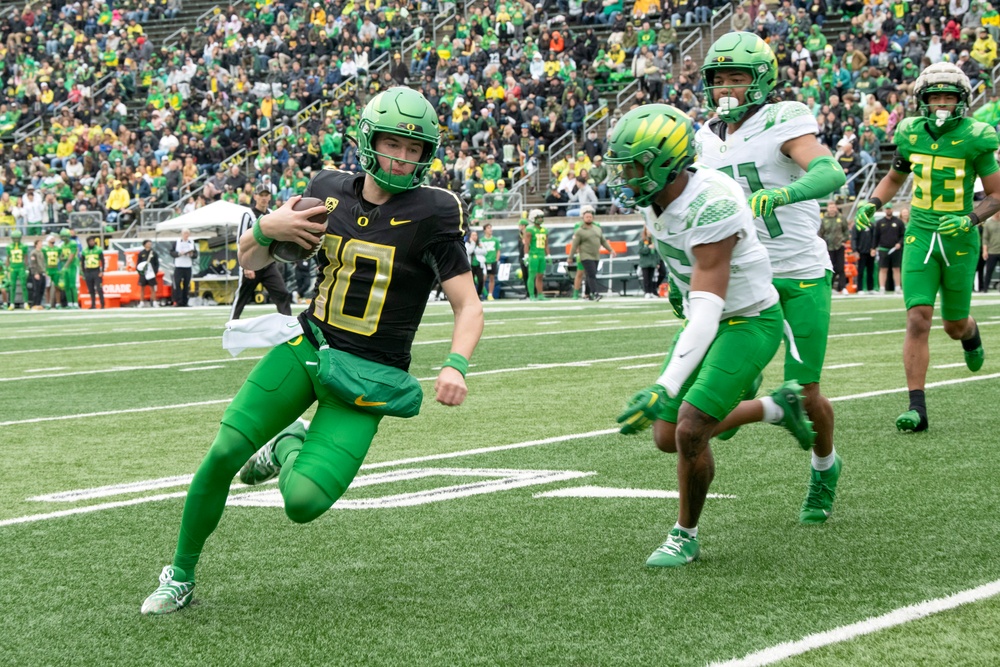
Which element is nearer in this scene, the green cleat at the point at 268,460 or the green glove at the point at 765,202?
the green cleat at the point at 268,460

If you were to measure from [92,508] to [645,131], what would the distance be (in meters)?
3.01

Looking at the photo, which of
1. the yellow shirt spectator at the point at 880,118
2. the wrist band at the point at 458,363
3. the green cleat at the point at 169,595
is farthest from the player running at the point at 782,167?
the yellow shirt spectator at the point at 880,118

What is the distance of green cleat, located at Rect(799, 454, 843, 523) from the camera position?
5.46m

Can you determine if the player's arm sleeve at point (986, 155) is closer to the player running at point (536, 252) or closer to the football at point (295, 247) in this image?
the football at point (295, 247)

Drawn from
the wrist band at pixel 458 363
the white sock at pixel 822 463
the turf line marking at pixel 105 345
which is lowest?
the turf line marking at pixel 105 345

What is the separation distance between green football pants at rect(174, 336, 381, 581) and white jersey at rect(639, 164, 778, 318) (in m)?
1.18

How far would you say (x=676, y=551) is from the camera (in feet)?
15.6

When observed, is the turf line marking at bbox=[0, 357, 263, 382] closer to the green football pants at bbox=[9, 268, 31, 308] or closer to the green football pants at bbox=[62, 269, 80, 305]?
the green football pants at bbox=[62, 269, 80, 305]

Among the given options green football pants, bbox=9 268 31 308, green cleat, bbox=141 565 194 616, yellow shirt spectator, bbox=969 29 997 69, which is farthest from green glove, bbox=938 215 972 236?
green football pants, bbox=9 268 31 308

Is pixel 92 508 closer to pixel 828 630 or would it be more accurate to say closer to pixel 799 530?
pixel 799 530

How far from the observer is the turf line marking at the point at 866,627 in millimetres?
3588

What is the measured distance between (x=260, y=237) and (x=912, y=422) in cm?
449

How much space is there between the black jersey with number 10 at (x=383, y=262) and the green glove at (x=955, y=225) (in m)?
4.13

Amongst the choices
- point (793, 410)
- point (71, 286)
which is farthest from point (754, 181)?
point (71, 286)
